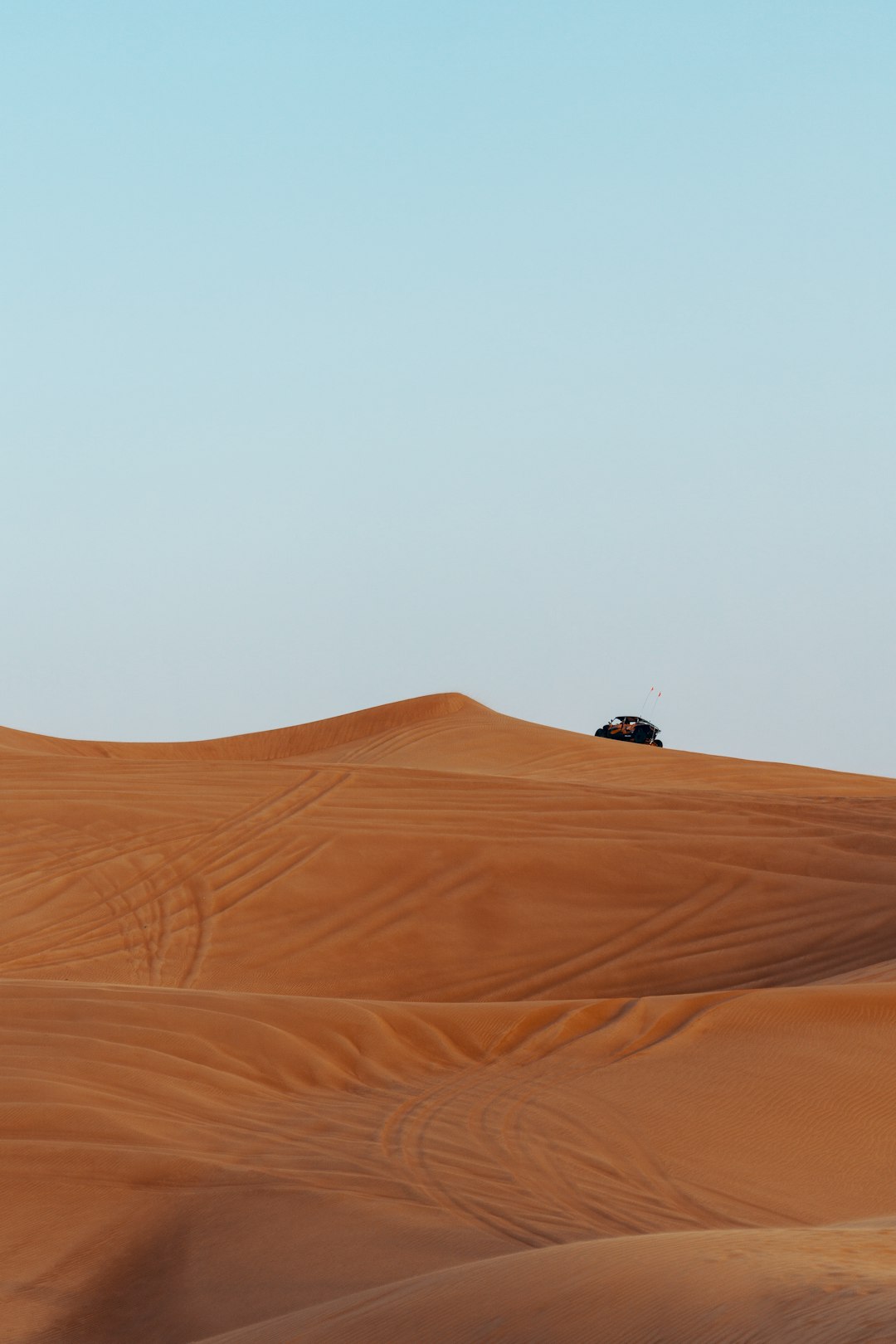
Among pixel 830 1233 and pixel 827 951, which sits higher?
pixel 827 951

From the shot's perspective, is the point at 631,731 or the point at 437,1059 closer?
the point at 437,1059

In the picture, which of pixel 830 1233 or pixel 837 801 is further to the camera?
pixel 837 801

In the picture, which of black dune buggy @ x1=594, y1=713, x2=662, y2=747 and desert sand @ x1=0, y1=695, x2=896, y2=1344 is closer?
desert sand @ x1=0, y1=695, x2=896, y2=1344

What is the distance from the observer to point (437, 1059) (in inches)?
320

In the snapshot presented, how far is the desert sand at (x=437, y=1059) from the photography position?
437cm

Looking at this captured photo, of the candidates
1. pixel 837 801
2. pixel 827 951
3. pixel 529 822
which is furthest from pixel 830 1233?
pixel 837 801

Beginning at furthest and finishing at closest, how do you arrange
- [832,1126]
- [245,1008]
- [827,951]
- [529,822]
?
[529,822] → [827,951] → [245,1008] → [832,1126]

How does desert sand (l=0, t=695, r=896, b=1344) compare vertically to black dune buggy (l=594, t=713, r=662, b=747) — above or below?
below

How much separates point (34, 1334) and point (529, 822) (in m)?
9.39

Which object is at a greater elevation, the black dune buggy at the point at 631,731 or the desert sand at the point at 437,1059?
the black dune buggy at the point at 631,731

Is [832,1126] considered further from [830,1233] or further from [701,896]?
[701,896]

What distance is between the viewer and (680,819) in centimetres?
1446

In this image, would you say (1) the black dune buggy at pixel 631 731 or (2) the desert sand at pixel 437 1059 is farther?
(1) the black dune buggy at pixel 631 731

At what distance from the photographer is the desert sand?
4.37 metres
